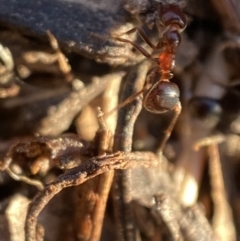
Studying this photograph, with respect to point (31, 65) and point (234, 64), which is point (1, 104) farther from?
point (234, 64)

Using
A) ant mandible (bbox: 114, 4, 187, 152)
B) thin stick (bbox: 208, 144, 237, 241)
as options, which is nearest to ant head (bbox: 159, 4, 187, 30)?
ant mandible (bbox: 114, 4, 187, 152)

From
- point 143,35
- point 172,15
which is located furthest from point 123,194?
point 172,15

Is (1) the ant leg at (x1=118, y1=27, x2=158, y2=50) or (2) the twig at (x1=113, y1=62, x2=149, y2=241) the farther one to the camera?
(1) the ant leg at (x1=118, y1=27, x2=158, y2=50)

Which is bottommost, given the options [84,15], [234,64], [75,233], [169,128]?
[75,233]

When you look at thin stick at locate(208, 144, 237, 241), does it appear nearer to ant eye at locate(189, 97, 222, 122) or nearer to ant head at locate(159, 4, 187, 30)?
ant eye at locate(189, 97, 222, 122)

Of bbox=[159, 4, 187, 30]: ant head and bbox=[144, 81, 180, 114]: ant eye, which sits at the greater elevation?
bbox=[159, 4, 187, 30]: ant head

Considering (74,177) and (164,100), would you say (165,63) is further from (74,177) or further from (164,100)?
(74,177)

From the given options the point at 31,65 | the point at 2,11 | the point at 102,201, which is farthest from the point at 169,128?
the point at 2,11
